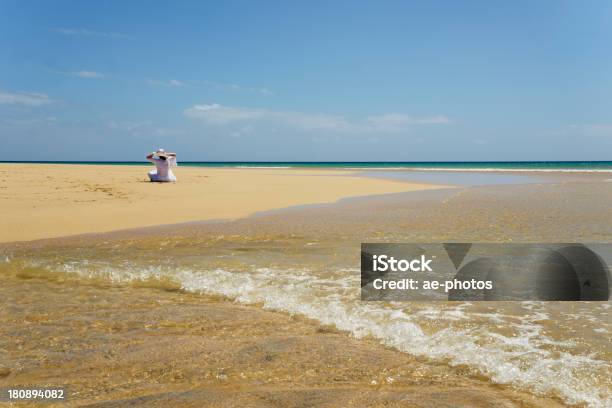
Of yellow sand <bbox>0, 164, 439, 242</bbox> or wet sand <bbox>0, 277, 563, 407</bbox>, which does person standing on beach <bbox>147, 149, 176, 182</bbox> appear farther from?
wet sand <bbox>0, 277, 563, 407</bbox>

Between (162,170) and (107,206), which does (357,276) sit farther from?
(162,170)

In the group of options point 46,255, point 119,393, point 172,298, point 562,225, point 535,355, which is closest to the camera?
point 119,393

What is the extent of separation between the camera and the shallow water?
9.98ft

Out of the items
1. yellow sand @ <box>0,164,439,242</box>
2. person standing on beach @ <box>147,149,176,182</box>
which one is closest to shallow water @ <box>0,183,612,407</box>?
yellow sand @ <box>0,164,439,242</box>

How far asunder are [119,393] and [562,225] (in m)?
8.61

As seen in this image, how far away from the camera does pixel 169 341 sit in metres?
3.37

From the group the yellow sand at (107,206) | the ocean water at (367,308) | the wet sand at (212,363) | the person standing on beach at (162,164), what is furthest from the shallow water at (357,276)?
the person standing on beach at (162,164)

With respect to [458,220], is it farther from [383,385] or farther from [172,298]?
[383,385]

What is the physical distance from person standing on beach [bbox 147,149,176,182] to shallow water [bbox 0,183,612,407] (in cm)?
1158

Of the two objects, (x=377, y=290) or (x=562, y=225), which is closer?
(x=377, y=290)

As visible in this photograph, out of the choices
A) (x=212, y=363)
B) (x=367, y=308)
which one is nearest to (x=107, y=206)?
(x=367, y=308)

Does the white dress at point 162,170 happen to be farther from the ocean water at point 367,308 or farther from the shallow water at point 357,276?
the ocean water at point 367,308

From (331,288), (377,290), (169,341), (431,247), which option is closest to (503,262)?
(431,247)

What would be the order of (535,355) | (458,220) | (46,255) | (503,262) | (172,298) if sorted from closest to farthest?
(535,355)
(172,298)
(503,262)
(46,255)
(458,220)
